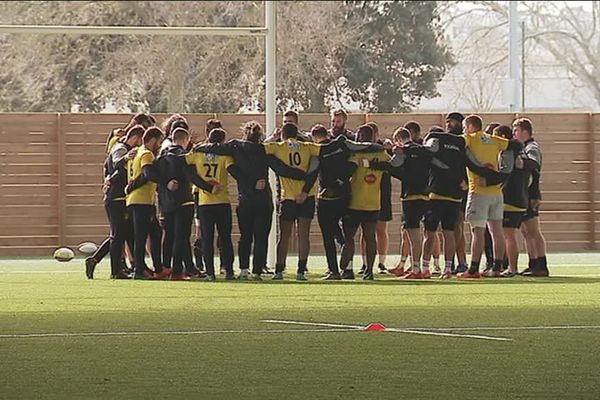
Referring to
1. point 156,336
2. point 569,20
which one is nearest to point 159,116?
point 156,336

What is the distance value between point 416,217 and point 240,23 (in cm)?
2099

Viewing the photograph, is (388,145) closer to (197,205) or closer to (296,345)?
(197,205)

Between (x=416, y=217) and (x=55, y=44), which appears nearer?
(x=416, y=217)

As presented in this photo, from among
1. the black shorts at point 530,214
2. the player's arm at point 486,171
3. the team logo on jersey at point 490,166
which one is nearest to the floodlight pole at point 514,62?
the black shorts at point 530,214

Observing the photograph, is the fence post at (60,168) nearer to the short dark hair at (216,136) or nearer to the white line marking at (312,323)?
the short dark hair at (216,136)

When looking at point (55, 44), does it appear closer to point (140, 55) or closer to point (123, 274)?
point (140, 55)

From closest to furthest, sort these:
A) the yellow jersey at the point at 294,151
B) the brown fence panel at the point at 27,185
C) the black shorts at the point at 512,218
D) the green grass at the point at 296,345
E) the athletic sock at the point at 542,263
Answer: the green grass at the point at 296,345 → the yellow jersey at the point at 294,151 → the black shorts at the point at 512,218 → the athletic sock at the point at 542,263 → the brown fence panel at the point at 27,185

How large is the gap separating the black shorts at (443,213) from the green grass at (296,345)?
1172mm

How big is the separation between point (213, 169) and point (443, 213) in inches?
112

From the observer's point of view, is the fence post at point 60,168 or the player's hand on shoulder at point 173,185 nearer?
the player's hand on shoulder at point 173,185

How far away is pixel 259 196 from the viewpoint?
18.4 meters

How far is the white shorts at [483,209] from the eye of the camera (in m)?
18.6

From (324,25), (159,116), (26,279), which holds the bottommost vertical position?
(26,279)

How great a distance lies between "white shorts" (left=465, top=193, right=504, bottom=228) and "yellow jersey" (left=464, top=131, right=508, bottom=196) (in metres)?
0.06
